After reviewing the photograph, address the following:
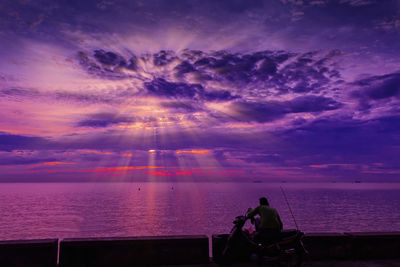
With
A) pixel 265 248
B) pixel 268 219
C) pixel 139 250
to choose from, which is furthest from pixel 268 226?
pixel 139 250

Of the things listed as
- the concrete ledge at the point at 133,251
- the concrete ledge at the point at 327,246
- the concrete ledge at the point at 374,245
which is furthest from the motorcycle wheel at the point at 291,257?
the concrete ledge at the point at 374,245

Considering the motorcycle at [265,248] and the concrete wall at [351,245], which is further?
the concrete wall at [351,245]

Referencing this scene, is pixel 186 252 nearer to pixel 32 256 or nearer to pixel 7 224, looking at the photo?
pixel 32 256

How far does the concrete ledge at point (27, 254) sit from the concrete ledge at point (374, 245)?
24.9ft

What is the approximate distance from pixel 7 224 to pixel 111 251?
71334 millimetres

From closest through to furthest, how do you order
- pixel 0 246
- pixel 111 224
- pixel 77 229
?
pixel 0 246 → pixel 77 229 → pixel 111 224

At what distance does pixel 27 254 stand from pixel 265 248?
5437mm

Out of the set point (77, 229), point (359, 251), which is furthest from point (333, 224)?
point (359, 251)

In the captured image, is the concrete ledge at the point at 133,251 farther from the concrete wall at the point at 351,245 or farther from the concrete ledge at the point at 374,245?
the concrete ledge at the point at 374,245

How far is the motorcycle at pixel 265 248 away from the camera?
766 cm

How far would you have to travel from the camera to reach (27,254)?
7254 mm

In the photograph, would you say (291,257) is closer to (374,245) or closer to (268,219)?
(268,219)

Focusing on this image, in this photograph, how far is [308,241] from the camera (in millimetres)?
8531

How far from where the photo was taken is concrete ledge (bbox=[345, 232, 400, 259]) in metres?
8.73
